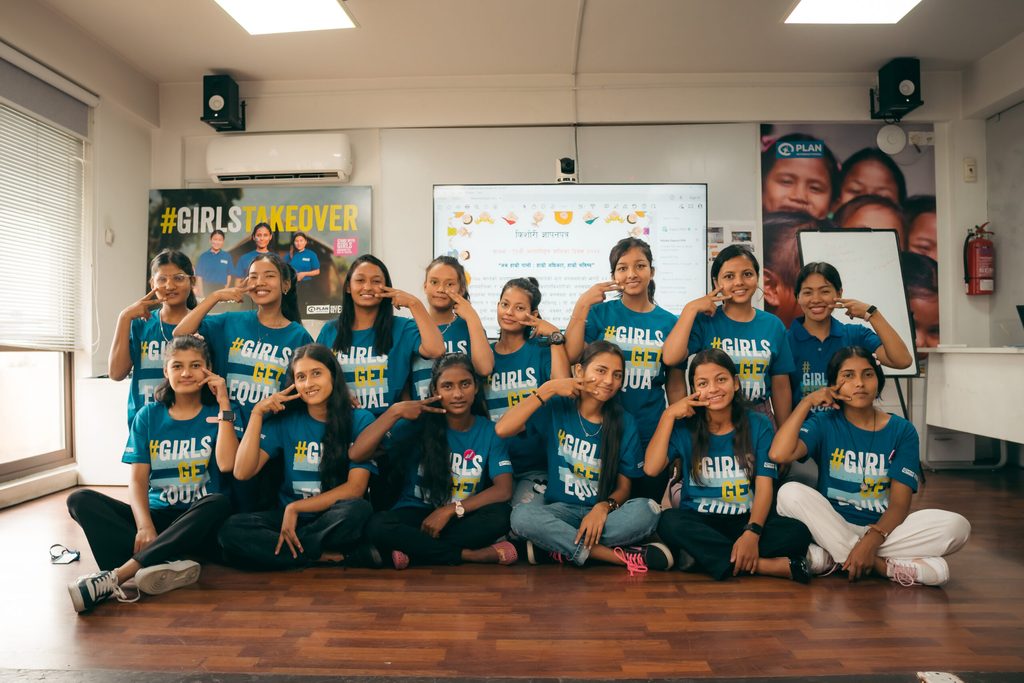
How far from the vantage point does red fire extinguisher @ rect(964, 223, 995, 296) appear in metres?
4.37

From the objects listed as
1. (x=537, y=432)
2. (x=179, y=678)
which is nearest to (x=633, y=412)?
(x=537, y=432)

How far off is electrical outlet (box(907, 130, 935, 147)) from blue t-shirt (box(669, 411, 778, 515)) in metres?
3.27

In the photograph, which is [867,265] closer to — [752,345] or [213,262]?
[752,345]

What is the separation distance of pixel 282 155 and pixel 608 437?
3251 millimetres

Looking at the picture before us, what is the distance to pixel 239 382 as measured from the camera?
2576 millimetres

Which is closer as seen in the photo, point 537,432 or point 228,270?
point 537,432

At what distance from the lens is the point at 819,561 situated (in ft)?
7.38

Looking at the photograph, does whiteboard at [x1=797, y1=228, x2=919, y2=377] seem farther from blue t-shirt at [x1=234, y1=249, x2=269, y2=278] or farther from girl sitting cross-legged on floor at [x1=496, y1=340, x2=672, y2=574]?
blue t-shirt at [x1=234, y1=249, x2=269, y2=278]

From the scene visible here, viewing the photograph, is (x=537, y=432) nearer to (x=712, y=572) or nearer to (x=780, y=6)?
(x=712, y=572)

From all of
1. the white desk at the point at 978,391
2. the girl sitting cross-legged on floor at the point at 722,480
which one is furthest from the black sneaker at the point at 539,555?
the white desk at the point at 978,391

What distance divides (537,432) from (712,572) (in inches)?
32.7

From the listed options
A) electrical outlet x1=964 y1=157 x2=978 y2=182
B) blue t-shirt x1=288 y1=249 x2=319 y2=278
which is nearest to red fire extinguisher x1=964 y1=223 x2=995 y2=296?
electrical outlet x1=964 y1=157 x2=978 y2=182

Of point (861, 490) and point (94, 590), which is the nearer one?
point (94, 590)

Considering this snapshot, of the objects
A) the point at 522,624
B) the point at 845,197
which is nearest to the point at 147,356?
the point at 522,624
